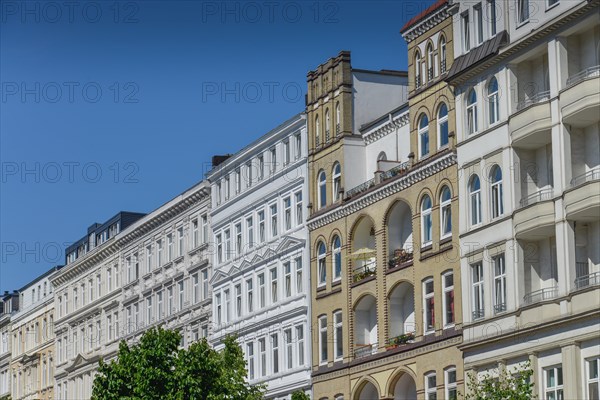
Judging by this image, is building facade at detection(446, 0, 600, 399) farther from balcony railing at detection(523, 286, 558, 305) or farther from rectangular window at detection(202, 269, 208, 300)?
rectangular window at detection(202, 269, 208, 300)

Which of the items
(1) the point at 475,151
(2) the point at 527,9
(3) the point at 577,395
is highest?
(2) the point at 527,9

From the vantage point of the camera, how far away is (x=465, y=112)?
6041cm

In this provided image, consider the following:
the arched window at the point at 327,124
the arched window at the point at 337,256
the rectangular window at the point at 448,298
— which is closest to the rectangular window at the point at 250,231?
the arched window at the point at 327,124

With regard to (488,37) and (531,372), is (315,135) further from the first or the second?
(531,372)

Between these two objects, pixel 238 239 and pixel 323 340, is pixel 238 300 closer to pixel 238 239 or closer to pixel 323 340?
pixel 238 239

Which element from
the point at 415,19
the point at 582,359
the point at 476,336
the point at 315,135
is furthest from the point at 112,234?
the point at 582,359

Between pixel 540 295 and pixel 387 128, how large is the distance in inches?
705

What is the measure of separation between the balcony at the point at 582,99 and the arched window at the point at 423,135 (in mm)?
12310

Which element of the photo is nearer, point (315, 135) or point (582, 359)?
→ point (582, 359)

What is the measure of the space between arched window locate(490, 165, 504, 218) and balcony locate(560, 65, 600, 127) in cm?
535

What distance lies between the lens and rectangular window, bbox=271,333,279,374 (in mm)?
Answer: 78188

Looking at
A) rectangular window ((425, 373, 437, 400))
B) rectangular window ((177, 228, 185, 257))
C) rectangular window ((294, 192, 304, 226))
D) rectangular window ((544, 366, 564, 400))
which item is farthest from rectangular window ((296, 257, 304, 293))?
rectangular window ((544, 366, 564, 400))

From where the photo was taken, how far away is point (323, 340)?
72.8 metres

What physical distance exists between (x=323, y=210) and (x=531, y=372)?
24.8 m
